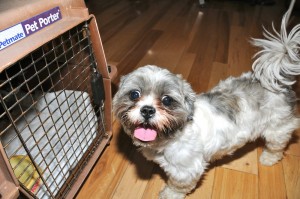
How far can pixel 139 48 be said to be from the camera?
2785 millimetres

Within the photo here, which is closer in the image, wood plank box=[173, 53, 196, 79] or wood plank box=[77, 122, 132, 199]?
wood plank box=[77, 122, 132, 199]

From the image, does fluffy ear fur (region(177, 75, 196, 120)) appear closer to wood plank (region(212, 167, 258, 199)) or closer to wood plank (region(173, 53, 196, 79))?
wood plank (region(212, 167, 258, 199))

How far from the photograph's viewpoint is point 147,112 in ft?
3.50

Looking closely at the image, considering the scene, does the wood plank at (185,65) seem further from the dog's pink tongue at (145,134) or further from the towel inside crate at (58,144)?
the dog's pink tongue at (145,134)

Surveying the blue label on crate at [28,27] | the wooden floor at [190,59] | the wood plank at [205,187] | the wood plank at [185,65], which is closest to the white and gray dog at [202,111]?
the wood plank at [205,187]

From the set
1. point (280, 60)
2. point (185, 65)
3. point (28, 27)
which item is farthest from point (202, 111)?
point (185, 65)

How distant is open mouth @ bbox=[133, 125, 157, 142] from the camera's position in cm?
113

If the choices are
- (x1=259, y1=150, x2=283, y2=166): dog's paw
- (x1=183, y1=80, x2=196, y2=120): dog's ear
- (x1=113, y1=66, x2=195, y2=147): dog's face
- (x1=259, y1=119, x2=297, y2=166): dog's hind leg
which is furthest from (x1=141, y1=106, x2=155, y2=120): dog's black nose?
(x1=259, y1=150, x2=283, y2=166): dog's paw

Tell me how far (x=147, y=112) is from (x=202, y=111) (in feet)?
1.02

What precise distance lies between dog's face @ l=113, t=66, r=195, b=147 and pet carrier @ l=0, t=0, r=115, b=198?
1.04 feet

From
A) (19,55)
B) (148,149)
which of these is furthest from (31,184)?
(19,55)

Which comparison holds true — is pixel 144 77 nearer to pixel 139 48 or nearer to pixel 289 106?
pixel 289 106

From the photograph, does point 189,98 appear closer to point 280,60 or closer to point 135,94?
point 135,94

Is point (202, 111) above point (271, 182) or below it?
above
